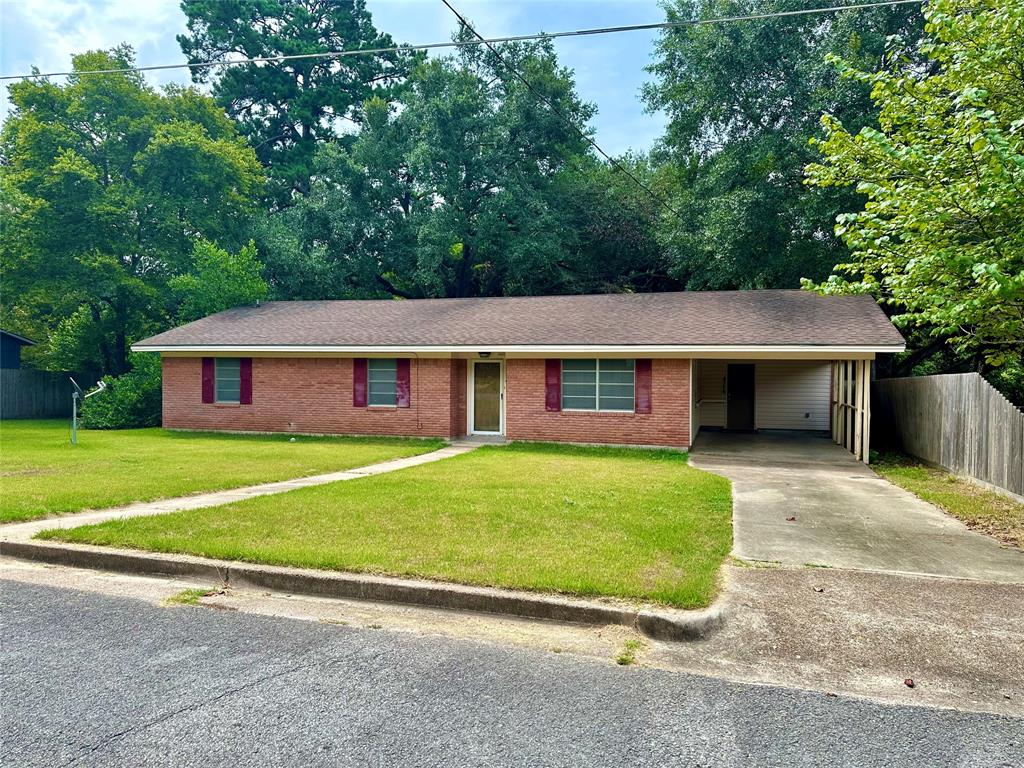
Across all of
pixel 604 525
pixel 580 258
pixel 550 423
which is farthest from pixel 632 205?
pixel 604 525

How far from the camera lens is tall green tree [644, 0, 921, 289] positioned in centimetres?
2034

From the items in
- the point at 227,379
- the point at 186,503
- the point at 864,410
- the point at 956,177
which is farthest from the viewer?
the point at 227,379

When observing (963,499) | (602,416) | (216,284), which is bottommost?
(963,499)

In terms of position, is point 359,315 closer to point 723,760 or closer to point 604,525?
point 604,525

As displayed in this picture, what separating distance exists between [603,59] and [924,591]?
41.9 feet

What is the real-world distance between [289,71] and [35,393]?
24290 mm

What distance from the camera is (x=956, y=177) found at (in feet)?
26.2

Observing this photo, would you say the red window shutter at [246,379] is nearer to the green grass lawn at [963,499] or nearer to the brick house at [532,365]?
the brick house at [532,365]

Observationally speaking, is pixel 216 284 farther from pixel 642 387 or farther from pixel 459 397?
pixel 642 387

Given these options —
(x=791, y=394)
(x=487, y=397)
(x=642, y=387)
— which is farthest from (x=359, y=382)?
(x=791, y=394)

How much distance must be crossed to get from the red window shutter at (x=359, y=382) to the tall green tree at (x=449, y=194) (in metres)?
11.2

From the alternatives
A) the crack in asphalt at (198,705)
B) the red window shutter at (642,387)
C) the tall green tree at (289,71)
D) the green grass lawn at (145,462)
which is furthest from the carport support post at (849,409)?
the tall green tree at (289,71)

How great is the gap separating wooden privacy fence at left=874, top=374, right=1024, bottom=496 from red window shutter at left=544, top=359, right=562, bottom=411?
25.6ft

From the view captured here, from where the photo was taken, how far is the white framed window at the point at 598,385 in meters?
16.0
